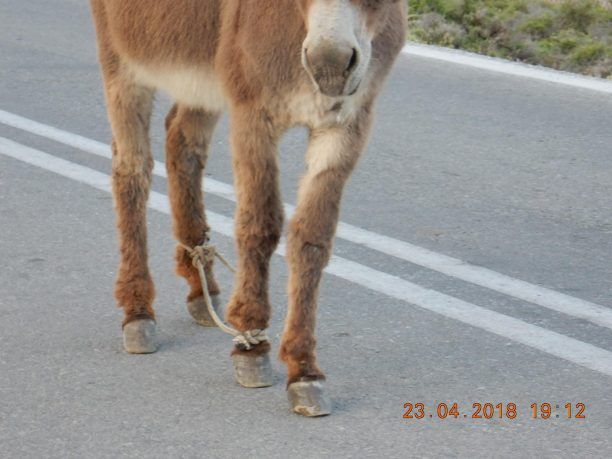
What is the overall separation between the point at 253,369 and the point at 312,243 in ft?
1.65

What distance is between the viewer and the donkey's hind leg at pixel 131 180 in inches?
202

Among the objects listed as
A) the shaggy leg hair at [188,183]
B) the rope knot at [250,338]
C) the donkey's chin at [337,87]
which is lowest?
the rope knot at [250,338]

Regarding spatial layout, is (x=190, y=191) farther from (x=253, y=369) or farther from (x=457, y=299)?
(x=457, y=299)

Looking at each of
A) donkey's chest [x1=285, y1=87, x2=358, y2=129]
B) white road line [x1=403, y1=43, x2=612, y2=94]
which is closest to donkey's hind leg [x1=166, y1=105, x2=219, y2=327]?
donkey's chest [x1=285, y1=87, x2=358, y2=129]

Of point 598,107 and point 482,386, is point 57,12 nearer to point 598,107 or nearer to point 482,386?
point 598,107

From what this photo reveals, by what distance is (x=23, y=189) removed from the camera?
7.00m

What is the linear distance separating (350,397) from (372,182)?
267 cm

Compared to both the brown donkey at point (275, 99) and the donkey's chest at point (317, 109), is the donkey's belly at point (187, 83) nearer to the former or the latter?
the brown donkey at point (275, 99)

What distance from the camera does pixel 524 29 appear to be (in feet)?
33.8

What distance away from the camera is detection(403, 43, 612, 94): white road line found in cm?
902

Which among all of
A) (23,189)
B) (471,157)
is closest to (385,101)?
(471,157)

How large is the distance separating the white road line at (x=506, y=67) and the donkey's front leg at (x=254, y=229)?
4760 mm
